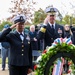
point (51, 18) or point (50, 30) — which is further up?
point (51, 18)

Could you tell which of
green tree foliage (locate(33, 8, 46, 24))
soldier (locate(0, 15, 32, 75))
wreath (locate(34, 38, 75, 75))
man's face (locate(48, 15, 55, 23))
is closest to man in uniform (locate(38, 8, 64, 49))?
man's face (locate(48, 15, 55, 23))

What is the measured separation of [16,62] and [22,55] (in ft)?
0.56

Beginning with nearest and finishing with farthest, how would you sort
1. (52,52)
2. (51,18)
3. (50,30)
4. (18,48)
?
(52,52) < (18,48) < (51,18) < (50,30)

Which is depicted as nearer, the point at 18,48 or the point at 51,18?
the point at 18,48

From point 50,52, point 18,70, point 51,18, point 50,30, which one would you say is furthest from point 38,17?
point 50,52

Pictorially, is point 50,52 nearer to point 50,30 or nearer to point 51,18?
point 51,18

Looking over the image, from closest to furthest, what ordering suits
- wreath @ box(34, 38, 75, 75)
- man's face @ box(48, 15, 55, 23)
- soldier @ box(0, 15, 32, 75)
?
wreath @ box(34, 38, 75, 75) < soldier @ box(0, 15, 32, 75) < man's face @ box(48, 15, 55, 23)

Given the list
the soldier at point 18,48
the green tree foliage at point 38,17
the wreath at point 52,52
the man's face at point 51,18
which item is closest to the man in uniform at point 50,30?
the man's face at point 51,18

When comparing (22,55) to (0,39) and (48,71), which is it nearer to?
(0,39)

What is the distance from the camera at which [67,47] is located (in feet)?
17.6

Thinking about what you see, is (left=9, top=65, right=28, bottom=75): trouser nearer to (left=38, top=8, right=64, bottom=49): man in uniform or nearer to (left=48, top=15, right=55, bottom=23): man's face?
(left=38, top=8, right=64, bottom=49): man in uniform

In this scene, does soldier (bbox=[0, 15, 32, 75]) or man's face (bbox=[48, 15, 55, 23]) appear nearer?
soldier (bbox=[0, 15, 32, 75])

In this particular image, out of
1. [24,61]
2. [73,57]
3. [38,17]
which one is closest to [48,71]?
[73,57]

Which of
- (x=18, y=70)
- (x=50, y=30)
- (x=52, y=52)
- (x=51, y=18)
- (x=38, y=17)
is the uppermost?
(x=38, y=17)
